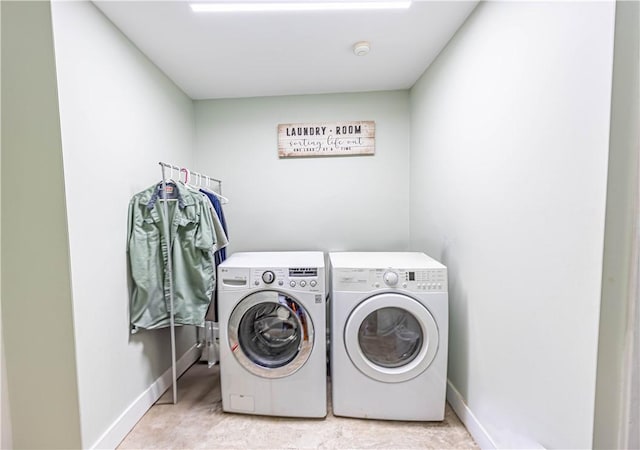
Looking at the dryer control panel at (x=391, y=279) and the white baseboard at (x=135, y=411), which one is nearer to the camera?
the white baseboard at (x=135, y=411)

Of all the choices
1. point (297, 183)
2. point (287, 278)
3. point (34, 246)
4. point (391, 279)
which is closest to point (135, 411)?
point (34, 246)

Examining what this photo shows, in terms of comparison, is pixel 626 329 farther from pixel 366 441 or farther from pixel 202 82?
pixel 202 82

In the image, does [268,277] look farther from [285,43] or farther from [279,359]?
[285,43]

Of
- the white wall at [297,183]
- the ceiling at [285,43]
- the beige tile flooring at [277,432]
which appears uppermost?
the ceiling at [285,43]

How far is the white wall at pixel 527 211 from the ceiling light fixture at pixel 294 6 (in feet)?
1.58

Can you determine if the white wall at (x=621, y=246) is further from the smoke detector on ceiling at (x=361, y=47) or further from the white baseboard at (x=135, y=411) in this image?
the white baseboard at (x=135, y=411)

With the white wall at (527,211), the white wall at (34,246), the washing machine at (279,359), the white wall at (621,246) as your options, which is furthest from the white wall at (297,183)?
the white wall at (621,246)

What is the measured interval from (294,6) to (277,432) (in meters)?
2.30

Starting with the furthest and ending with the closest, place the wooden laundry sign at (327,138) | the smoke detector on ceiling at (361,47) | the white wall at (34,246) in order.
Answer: the wooden laundry sign at (327,138)
the smoke detector on ceiling at (361,47)
the white wall at (34,246)

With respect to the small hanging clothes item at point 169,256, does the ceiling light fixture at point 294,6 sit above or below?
above

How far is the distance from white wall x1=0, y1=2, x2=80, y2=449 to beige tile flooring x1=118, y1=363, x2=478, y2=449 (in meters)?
0.42

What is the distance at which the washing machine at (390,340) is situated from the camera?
1439mm

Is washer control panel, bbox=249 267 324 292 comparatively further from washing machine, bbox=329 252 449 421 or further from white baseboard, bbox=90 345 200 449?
white baseboard, bbox=90 345 200 449

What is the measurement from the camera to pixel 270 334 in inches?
64.9
